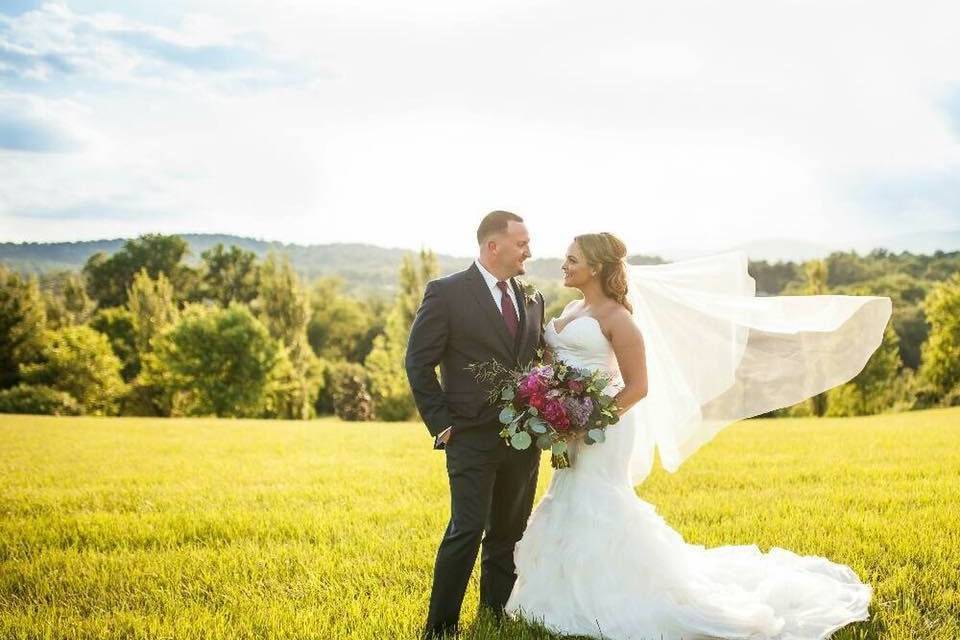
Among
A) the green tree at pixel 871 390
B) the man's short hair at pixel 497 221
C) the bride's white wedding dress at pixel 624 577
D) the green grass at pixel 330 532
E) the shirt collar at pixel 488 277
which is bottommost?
the green tree at pixel 871 390

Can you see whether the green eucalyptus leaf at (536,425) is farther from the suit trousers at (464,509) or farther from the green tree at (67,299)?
the green tree at (67,299)

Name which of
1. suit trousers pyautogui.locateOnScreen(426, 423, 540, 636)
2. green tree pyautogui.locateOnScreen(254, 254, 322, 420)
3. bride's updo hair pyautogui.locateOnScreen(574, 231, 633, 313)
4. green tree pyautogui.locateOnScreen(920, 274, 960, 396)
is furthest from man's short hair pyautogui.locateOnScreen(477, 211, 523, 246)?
green tree pyautogui.locateOnScreen(254, 254, 322, 420)

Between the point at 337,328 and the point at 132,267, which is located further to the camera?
the point at 337,328

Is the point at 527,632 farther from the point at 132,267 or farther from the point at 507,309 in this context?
the point at 132,267

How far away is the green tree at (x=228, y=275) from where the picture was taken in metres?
68.8

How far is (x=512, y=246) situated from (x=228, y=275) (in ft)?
224

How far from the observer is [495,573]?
228 inches

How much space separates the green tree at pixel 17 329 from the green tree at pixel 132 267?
1506 centimetres

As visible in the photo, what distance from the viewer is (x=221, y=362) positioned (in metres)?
46.3

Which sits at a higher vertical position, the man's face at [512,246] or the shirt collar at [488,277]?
the man's face at [512,246]

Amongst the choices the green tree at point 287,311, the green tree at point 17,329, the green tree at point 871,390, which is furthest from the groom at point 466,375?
the green tree at point 17,329

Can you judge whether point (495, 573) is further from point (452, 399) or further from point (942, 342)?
point (942, 342)

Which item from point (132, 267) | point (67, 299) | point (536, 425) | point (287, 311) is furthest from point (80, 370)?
point (536, 425)

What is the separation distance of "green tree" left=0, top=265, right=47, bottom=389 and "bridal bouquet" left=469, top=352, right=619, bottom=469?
169ft
